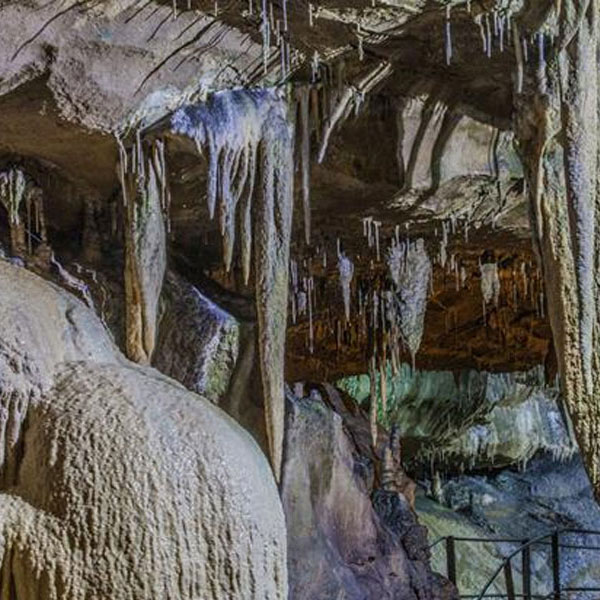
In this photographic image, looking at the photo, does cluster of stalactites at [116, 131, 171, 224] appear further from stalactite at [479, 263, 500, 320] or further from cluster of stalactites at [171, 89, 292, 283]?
stalactite at [479, 263, 500, 320]

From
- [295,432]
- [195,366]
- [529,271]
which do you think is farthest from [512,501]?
[195,366]

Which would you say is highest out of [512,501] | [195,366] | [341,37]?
[341,37]

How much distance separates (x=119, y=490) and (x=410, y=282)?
16.4ft

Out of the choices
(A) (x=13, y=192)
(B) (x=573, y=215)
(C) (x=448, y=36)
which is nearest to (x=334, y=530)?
(A) (x=13, y=192)

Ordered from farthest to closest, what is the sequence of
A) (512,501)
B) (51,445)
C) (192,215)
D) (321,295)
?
1. (512,501)
2. (321,295)
3. (192,215)
4. (51,445)

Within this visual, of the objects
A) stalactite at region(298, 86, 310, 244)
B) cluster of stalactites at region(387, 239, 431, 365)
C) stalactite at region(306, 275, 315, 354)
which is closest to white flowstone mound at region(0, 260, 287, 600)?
stalactite at region(298, 86, 310, 244)

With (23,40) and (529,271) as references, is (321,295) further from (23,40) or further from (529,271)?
(23,40)

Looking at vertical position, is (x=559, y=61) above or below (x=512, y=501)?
above

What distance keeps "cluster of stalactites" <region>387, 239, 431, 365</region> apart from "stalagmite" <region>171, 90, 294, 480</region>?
1964 millimetres

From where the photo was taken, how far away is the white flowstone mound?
2.10 meters

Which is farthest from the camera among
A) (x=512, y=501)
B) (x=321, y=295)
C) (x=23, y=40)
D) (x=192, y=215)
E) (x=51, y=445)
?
(x=512, y=501)

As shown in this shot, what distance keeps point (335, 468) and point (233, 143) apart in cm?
308

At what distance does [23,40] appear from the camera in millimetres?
3607

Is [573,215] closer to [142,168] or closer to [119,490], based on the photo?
[142,168]
